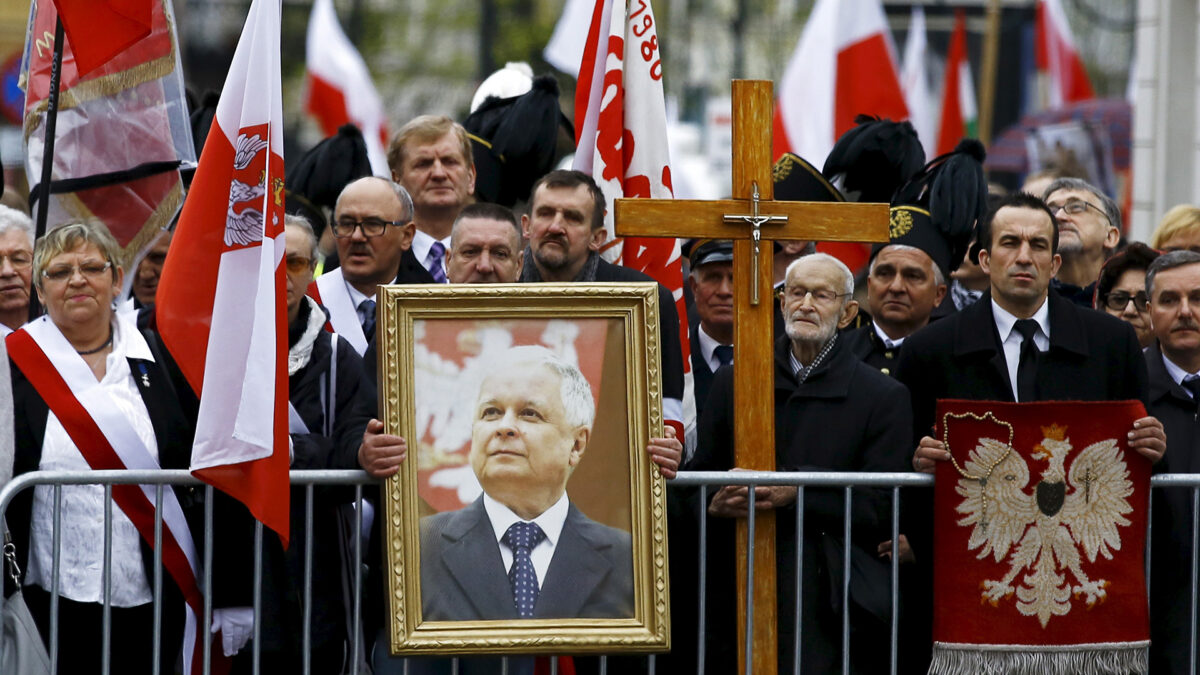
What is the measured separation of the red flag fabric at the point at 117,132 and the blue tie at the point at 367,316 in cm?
79

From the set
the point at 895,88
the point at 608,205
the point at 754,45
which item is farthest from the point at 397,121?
the point at 608,205

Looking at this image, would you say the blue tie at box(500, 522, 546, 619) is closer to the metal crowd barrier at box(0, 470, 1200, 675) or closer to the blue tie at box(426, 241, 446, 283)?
the metal crowd barrier at box(0, 470, 1200, 675)

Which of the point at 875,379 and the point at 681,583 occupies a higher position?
the point at 875,379

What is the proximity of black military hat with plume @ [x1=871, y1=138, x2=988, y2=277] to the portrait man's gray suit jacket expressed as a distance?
2.42 metres

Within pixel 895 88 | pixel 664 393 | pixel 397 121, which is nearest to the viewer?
pixel 664 393

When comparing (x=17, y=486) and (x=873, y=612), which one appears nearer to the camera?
(x=17, y=486)

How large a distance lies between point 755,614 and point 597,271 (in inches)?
53.7

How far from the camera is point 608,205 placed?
22.3 ft

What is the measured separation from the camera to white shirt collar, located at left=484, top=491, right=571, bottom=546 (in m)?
5.38

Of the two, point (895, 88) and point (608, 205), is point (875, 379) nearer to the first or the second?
point (608, 205)

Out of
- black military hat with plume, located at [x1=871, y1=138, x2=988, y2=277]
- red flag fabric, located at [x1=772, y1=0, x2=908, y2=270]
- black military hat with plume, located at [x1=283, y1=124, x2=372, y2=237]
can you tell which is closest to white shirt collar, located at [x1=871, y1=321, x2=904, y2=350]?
black military hat with plume, located at [x1=871, y1=138, x2=988, y2=277]

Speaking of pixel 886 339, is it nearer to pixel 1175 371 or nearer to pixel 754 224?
pixel 1175 371

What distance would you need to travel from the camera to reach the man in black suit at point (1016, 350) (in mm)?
5910

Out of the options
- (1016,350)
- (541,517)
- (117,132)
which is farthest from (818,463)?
(117,132)
